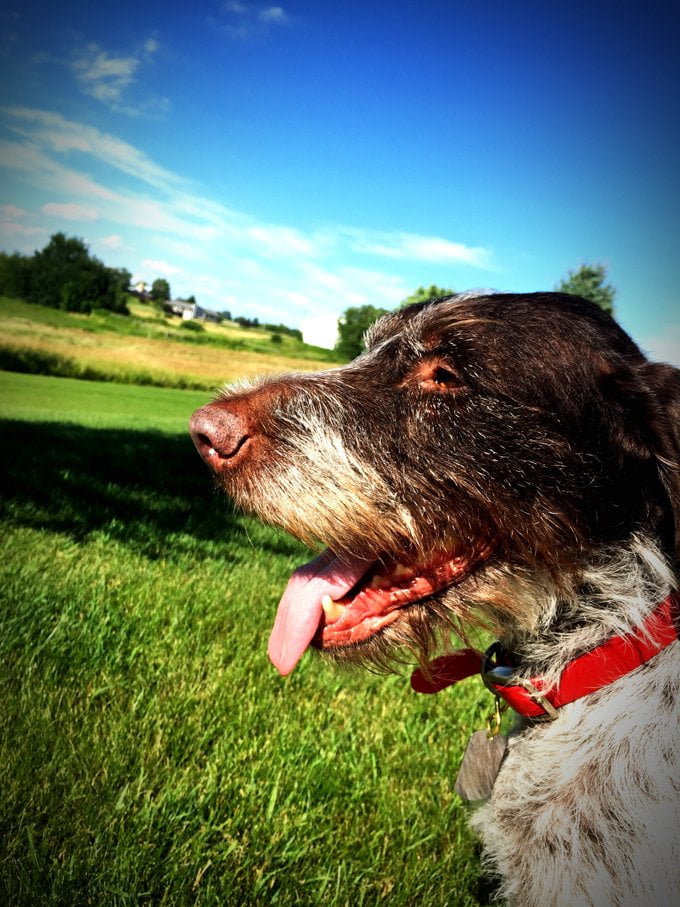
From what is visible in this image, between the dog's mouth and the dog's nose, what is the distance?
63 cm

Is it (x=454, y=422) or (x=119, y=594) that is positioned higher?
(x=454, y=422)

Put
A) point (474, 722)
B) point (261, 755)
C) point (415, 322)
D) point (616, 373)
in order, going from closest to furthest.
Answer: point (616, 373) < point (415, 322) < point (261, 755) < point (474, 722)

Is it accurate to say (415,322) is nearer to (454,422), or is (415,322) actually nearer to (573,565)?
(454,422)

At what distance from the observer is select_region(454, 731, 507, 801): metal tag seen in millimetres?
A: 2404

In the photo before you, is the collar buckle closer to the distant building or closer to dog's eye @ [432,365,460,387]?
dog's eye @ [432,365,460,387]

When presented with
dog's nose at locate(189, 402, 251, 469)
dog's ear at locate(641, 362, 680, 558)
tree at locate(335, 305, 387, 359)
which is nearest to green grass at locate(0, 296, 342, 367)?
tree at locate(335, 305, 387, 359)

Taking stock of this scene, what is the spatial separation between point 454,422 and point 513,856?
5.28 ft

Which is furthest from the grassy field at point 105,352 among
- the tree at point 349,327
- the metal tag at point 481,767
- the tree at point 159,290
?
the tree at point 159,290

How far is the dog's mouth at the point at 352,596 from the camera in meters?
2.20

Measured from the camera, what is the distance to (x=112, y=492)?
23.9ft

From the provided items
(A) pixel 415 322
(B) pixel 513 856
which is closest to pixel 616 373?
(A) pixel 415 322

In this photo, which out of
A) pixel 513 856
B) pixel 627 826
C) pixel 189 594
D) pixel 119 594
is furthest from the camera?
pixel 189 594

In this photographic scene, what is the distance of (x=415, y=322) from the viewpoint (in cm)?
255

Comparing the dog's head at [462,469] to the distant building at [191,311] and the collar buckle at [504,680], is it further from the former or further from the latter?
the distant building at [191,311]
